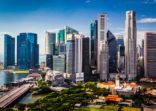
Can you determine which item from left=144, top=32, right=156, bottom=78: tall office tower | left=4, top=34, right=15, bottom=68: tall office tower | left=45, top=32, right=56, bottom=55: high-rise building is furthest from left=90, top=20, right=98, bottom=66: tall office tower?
left=4, top=34, right=15, bottom=68: tall office tower

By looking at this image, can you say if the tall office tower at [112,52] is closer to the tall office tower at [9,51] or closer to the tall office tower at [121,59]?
the tall office tower at [121,59]

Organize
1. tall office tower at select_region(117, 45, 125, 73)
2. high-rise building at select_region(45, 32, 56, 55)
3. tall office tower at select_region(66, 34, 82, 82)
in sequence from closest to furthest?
tall office tower at select_region(66, 34, 82, 82)
tall office tower at select_region(117, 45, 125, 73)
high-rise building at select_region(45, 32, 56, 55)

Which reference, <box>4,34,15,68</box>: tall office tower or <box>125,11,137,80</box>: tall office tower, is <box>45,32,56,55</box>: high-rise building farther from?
<box>125,11,137,80</box>: tall office tower

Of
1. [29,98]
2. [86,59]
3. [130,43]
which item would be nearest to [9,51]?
[86,59]

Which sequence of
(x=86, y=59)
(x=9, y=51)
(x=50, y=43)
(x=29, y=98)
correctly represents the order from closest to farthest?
(x=29, y=98) < (x=86, y=59) < (x=50, y=43) < (x=9, y=51)

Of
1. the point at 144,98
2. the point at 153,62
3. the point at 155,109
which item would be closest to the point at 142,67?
the point at 153,62

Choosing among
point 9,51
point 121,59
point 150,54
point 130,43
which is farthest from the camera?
point 9,51

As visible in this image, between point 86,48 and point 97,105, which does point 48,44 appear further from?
point 97,105

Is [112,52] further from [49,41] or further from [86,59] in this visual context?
[49,41]
